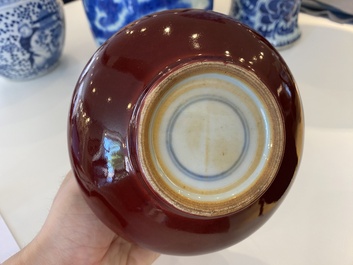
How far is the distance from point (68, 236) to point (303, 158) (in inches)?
12.9

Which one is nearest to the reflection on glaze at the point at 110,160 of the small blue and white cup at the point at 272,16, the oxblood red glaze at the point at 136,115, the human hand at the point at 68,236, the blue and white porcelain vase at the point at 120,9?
the oxblood red glaze at the point at 136,115

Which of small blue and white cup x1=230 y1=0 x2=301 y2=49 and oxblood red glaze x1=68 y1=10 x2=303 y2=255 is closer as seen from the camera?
oxblood red glaze x1=68 y1=10 x2=303 y2=255

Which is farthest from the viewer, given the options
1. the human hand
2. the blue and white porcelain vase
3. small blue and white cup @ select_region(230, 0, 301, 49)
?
small blue and white cup @ select_region(230, 0, 301, 49)

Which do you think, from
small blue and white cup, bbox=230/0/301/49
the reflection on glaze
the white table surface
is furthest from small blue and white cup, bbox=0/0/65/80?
the reflection on glaze

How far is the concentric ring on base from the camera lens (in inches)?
13.6

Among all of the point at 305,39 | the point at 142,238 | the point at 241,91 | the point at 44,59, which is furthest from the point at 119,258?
the point at 305,39

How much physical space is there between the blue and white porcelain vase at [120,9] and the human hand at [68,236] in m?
0.28

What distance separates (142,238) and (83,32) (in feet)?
2.21

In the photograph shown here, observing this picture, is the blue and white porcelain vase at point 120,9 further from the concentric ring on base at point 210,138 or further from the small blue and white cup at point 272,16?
the concentric ring on base at point 210,138

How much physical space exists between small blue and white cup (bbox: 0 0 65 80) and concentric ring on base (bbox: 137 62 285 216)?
46 centimetres

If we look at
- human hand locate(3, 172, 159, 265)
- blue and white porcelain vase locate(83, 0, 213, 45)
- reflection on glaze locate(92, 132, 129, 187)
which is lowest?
human hand locate(3, 172, 159, 265)

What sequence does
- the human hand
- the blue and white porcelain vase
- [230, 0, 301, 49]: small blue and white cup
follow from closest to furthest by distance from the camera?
the human hand
the blue and white porcelain vase
[230, 0, 301, 49]: small blue and white cup

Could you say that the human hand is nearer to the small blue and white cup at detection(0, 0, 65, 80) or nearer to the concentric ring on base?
the concentric ring on base

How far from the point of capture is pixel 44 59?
0.80 metres
